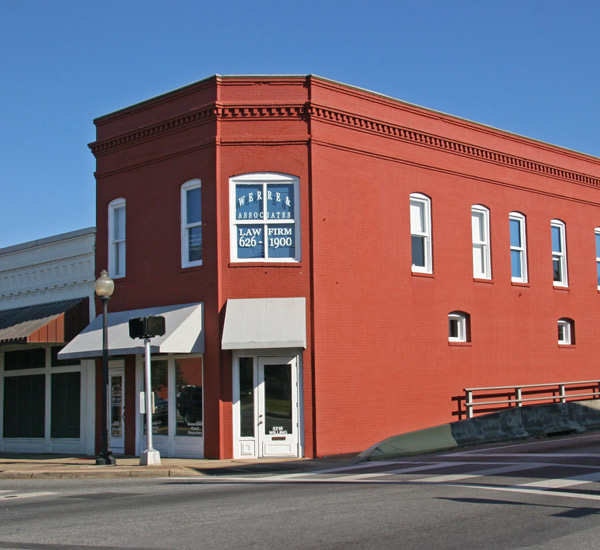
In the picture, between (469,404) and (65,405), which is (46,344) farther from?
(469,404)

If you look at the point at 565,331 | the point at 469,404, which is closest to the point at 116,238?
the point at 469,404

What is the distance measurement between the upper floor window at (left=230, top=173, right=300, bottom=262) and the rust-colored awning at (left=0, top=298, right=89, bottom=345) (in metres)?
5.69

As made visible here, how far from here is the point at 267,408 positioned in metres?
18.8

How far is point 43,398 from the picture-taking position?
23859 mm

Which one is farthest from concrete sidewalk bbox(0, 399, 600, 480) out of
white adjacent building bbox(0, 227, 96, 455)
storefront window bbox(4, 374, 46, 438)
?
storefront window bbox(4, 374, 46, 438)

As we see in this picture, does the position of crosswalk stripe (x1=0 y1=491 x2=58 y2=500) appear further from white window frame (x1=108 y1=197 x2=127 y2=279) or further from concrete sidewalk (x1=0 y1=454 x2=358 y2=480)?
white window frame (x1=108 y1=197 x2=127 y2=279)

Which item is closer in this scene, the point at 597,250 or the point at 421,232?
the point at 421,232

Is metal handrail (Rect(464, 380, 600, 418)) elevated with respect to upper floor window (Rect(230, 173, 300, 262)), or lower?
lower

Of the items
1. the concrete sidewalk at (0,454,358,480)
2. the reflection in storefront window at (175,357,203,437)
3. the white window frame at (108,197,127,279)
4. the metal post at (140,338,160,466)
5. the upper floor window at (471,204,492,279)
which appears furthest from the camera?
the upper floor window at (471,204,492,279)

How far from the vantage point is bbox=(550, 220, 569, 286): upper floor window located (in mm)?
26672

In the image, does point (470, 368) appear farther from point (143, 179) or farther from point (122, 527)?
point (122, 527)

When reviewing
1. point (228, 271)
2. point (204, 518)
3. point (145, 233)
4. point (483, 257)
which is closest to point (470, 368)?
point (483, 257)

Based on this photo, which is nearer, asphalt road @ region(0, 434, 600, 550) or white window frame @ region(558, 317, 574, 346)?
asphalt road @ region(0, 434, 600, 550)

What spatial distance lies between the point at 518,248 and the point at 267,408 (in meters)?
10.6
